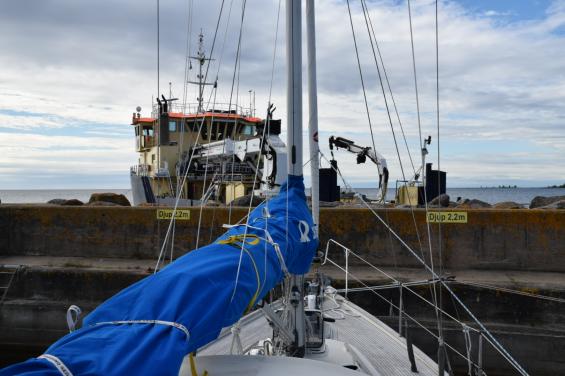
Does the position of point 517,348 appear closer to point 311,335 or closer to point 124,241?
point 311,335

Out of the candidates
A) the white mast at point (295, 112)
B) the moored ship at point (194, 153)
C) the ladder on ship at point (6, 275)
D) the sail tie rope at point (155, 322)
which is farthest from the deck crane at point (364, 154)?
the sail tie rope at point (155, 322)

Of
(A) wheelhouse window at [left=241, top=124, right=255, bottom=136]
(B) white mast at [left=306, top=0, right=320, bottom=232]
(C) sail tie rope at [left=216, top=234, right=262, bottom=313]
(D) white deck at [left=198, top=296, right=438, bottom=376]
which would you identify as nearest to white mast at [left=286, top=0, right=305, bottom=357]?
(B) white mast at [left=306, top=0, right=320, bottom=232]

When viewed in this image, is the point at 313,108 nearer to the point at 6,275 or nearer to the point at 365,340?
the point at 365,340

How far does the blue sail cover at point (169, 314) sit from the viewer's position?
1.88m

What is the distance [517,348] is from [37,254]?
29.6 feet

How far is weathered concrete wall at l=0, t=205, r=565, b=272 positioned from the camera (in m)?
8.80

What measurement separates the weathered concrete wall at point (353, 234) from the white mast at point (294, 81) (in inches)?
190

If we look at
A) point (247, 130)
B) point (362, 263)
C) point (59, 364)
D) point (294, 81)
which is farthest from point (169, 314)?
point (247, 130)

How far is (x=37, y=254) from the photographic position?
33.8 ft

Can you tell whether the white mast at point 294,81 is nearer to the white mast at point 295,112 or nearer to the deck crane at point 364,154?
the white mast at point 295,112

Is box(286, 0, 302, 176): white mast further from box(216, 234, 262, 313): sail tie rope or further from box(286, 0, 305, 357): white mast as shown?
box(216, 234, 262, 313): sail tie rope

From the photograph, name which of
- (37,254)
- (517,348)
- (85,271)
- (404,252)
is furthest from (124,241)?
(517,348)

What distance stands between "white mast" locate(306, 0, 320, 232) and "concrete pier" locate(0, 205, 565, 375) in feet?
10.7

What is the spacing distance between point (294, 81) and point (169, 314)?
2.70 m
